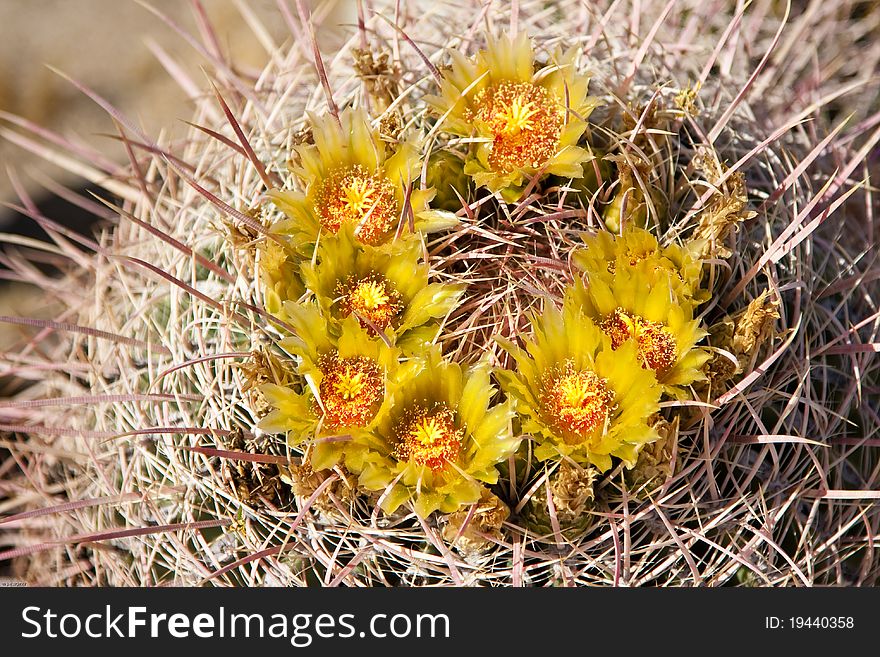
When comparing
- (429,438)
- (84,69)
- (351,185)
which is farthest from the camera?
(84,69)

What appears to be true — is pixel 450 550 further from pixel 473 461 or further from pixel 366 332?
pixel 366 332

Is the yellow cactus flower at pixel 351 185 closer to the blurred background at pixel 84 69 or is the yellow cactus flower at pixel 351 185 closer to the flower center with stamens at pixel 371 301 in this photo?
the flower center with stamens at pixel 371 301

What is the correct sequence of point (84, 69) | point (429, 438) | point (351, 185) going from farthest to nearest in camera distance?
1. point (84, 69)
2. point (351, 185)
3. point (429, 438)

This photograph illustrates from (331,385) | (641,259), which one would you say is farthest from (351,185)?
(641,259)

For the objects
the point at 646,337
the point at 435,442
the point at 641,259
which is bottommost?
the point at 435,442

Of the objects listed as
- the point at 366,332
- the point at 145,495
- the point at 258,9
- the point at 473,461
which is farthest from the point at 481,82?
the point at 258,9

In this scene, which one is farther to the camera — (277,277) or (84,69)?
(84,69)

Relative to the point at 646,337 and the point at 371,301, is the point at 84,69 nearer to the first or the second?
the point at 371,301
